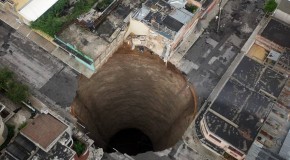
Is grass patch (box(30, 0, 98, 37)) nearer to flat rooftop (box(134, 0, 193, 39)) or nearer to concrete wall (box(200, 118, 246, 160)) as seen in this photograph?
flat rooftop (box(134, 0, 193, 39))

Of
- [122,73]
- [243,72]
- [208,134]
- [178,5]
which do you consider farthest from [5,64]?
[243,72]

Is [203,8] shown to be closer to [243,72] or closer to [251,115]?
[243,72]

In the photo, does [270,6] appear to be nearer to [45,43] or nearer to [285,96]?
[285,96]

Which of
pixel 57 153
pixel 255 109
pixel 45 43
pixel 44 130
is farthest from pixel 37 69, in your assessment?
pixel 255 109

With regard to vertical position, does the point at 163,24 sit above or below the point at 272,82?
below

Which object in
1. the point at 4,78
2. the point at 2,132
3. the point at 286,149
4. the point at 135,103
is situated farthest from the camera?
the point at 135,103

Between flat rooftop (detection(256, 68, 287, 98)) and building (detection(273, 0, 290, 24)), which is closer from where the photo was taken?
flat rooftop (detection(256, 68, 287, 98))

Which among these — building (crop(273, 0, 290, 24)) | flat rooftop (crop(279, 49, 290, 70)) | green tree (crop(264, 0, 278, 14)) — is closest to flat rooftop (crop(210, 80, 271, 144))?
flat rooftop (crop(279, 49, 290, 70))
